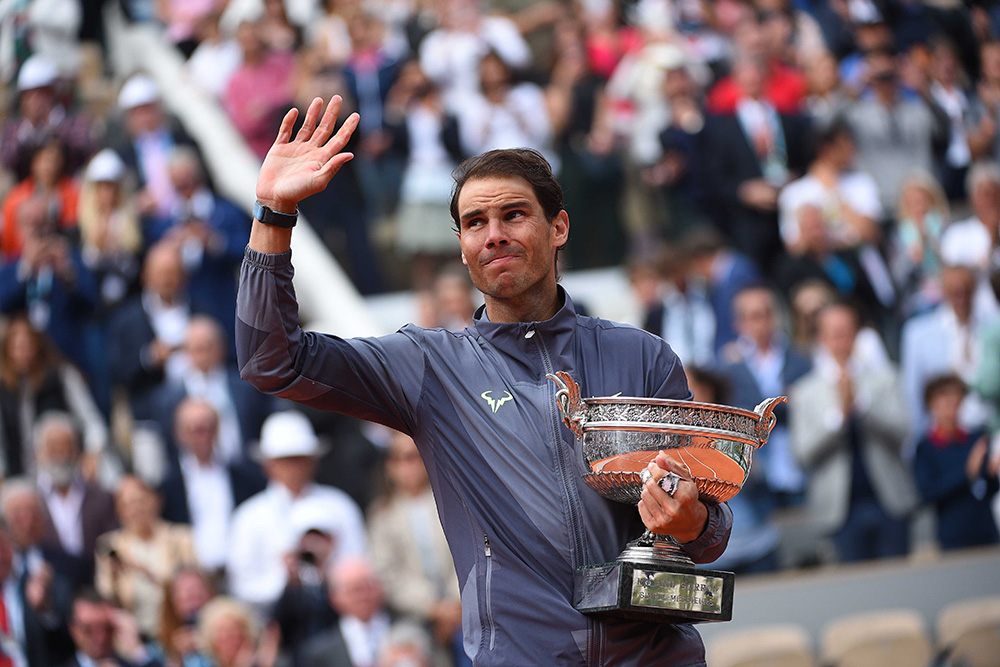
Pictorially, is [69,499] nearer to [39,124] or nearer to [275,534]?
[275,534]

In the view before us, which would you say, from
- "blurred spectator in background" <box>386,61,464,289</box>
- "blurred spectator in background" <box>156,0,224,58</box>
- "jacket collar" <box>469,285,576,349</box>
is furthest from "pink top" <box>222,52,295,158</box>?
"jacket collar" <box>469,285,576,349</box>

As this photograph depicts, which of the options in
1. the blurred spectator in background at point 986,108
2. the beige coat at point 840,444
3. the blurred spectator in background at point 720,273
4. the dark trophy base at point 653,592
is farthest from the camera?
the blurred spectator in background at point 986,108

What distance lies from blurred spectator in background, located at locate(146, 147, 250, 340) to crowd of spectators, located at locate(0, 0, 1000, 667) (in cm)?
2

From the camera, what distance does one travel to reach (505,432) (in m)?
2.90

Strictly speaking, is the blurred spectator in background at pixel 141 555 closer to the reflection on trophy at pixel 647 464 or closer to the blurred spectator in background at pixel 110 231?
the blurred spectator in background at pixel 110 231

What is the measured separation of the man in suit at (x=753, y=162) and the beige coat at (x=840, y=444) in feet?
6.01

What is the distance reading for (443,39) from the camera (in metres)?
10.6

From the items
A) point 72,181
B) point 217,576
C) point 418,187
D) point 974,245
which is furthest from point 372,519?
point 974,245

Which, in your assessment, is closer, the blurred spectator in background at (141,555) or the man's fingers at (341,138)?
the man's fingers at (341,138)

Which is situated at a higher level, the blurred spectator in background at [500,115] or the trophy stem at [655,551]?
the blurred spectator in background at [500,115]

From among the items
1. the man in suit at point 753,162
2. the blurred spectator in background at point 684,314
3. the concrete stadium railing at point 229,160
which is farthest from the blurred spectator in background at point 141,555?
the man in suit at point 753,162

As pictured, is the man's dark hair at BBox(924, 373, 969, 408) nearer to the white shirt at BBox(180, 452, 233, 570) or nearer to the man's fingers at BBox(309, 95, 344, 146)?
the white shirt at BBox(180, 452, 233, 570)

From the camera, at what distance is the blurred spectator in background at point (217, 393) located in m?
8.44

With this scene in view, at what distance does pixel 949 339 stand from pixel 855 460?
141 cm
